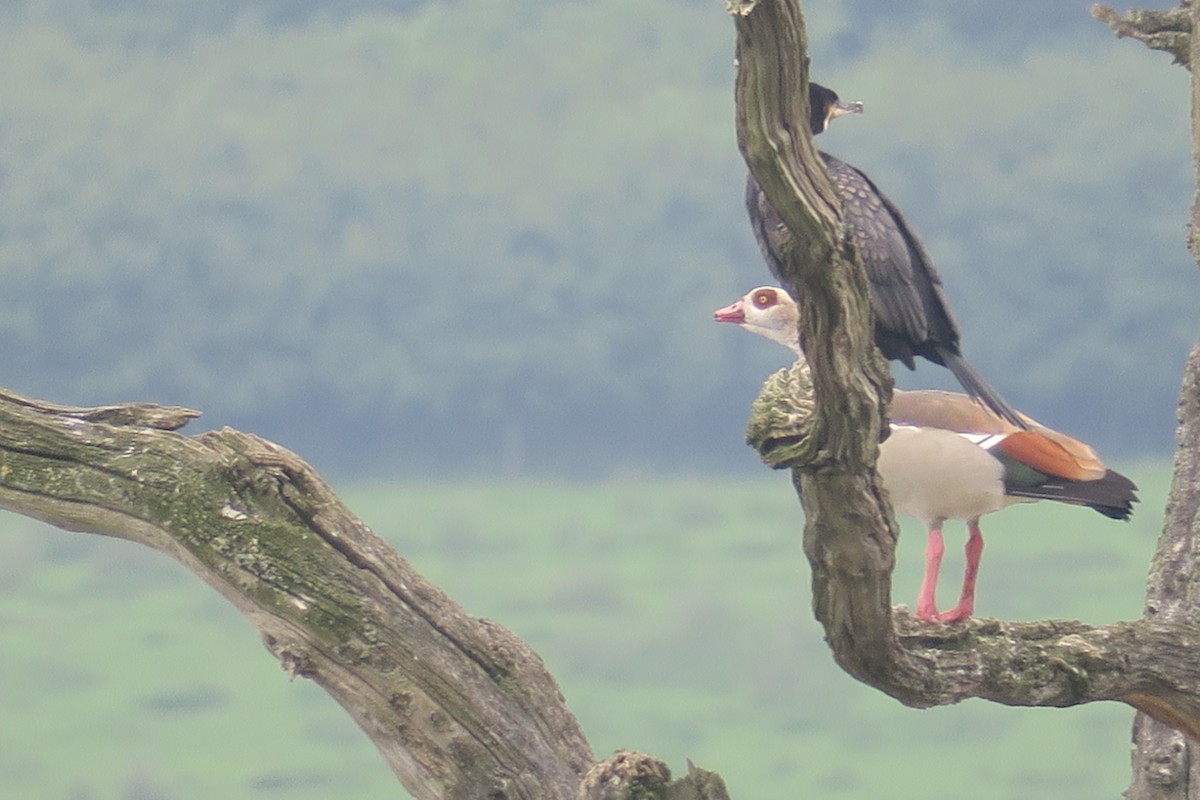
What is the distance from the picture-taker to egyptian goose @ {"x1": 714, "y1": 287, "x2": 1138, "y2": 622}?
292 centimetres

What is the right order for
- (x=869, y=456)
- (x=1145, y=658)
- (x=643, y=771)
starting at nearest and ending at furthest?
1. (x=869, y=456)
2. (x=643, y=771)
3. (x=1145, y=658)

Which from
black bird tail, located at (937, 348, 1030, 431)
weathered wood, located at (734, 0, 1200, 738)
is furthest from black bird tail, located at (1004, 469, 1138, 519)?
weathered wood, located at (734, 0, 1200, 738)

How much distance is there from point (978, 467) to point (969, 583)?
8.9 inches

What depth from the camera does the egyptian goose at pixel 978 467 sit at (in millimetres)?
2922

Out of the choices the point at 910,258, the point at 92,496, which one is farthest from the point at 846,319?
the point at 92,496

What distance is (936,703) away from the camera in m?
2.51

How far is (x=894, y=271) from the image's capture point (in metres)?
2.87

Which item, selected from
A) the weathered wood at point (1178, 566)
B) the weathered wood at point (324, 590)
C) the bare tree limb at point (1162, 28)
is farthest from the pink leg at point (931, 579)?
the bare tree limb at point (1162, 28)

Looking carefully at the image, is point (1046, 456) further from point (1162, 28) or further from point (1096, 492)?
point (1162, 28)

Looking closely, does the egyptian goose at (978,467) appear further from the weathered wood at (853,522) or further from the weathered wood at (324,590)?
the weathered wood at (324,590)

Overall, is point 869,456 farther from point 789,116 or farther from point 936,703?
point 936,703

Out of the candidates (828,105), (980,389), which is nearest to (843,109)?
(828,105)

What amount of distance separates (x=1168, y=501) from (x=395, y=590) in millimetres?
1758

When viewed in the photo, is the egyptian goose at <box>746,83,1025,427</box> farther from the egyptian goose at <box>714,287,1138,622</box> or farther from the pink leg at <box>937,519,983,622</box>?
the pink leg at <box>937,519,983,622</box>
